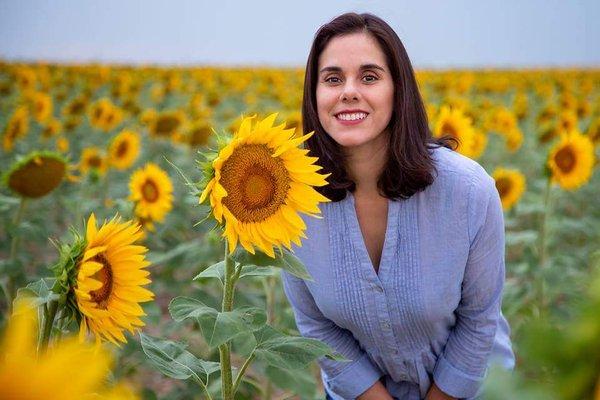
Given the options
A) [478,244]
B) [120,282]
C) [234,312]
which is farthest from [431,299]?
[120,282]

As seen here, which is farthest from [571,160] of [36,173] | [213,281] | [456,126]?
[36,173]

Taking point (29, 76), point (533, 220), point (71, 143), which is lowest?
point (533, 220)

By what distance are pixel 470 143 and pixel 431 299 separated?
161cm

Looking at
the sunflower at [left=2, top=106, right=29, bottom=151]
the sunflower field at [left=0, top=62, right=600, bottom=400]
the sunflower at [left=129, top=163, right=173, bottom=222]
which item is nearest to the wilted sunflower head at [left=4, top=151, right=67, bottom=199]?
the sunflower field at [left=0, top=62, right=600, bottom=400]

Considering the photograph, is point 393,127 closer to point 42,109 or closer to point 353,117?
point 353,117

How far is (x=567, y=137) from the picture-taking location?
3.42 meters

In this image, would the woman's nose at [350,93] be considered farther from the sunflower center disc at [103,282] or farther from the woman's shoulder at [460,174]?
the sunflower center disc at [103,282]

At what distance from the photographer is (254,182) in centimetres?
143

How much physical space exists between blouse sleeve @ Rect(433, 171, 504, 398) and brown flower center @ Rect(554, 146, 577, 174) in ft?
5.59

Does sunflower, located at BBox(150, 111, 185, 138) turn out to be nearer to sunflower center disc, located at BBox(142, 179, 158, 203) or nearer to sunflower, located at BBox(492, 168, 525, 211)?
sunflower center disc, located at BBox(142, 179, 158, 203)

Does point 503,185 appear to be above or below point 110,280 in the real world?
below

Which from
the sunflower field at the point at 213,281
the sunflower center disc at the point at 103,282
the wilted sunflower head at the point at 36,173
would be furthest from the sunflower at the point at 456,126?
the sunflower center disc at the point at 103,282

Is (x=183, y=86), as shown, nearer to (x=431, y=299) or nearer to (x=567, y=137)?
(x=567, y=137)

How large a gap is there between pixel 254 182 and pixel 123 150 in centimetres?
325
